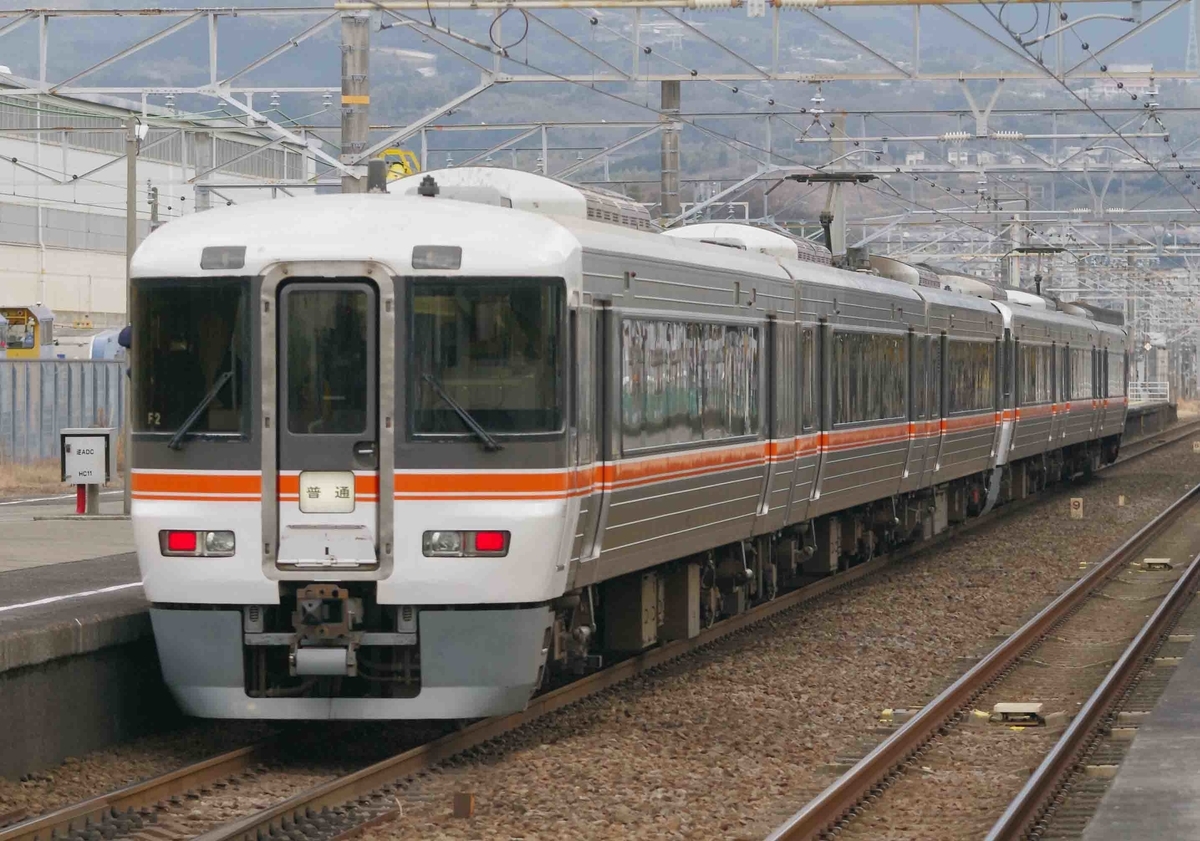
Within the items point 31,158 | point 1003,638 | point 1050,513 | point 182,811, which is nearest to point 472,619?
point 182,811

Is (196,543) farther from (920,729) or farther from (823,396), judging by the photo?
(823,396)

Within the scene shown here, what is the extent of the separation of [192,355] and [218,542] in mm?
939

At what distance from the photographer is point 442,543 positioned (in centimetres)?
999

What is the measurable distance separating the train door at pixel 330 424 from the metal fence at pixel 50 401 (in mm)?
23315

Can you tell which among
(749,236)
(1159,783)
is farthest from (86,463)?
(1159,783)

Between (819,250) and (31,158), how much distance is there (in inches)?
1780

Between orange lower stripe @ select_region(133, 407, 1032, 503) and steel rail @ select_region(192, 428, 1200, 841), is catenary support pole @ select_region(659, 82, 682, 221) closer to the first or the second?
steel rail @ select_region(192, 428, 1200, 841)

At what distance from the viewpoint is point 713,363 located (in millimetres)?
13500

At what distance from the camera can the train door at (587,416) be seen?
1051cm

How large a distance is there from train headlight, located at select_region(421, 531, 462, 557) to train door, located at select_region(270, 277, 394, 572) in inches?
7.3

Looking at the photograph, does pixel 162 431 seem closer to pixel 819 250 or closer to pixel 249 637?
pixel 249 637

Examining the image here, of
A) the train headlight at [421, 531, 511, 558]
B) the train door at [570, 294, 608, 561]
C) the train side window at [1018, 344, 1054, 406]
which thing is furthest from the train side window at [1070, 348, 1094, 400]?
the train headlight at [421, 531, 511, 558]

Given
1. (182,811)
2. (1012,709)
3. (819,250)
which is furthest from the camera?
(819,250)

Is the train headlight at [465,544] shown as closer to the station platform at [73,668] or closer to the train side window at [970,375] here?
the station platform at [73,668]
